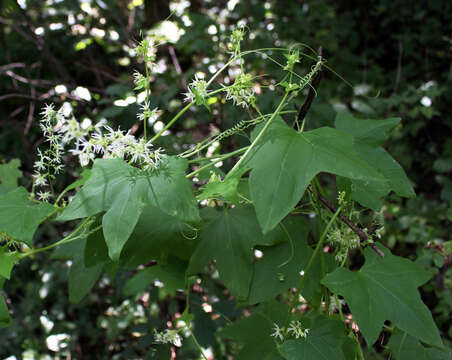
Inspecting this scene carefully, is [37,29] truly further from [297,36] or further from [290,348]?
[290,348]

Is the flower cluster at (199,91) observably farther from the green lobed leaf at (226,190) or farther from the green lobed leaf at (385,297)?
the green lobed leaf at (385,297)

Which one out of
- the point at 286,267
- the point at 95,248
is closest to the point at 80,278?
the point at 95,248

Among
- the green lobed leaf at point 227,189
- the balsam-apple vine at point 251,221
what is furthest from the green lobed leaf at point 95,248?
the green lobed leaf at point 227,189

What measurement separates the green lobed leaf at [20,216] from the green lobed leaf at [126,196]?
10 centimetres

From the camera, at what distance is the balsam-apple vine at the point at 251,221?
2.40 ft

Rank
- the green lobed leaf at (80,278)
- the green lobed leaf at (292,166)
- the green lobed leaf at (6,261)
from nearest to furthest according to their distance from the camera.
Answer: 1. the green lobed leaf at (292,166)
2. the green lobed leaf at (6,261)
3. the green lobed leaf at (80,278)

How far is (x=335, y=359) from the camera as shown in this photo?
828 mm

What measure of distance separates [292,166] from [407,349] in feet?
1.87

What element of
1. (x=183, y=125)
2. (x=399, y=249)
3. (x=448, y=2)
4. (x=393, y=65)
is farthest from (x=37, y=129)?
(x=448, y=2)

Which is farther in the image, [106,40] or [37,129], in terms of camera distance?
[106,40]

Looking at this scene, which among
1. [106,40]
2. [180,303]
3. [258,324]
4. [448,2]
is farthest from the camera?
[448,2]

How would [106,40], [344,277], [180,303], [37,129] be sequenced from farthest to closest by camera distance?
1. [106,40]
2. [37,129]
3. [180,303]
4. [344,277]

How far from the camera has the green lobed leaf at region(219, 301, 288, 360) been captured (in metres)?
0.97

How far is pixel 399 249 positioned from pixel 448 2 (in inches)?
88.0
